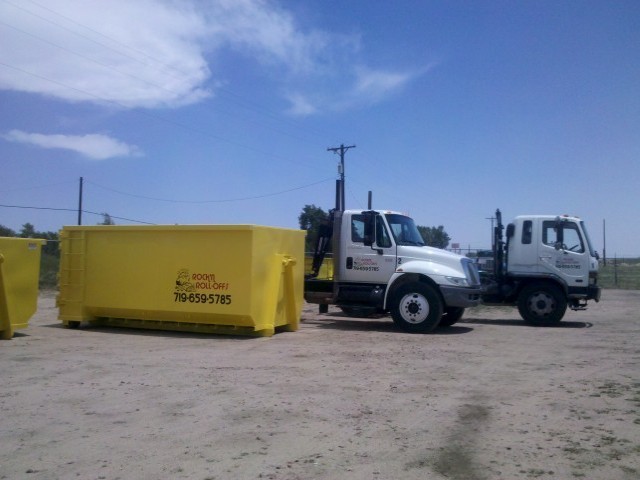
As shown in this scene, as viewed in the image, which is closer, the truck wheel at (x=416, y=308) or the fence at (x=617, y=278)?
the truck wheel at (x=416, y=308)

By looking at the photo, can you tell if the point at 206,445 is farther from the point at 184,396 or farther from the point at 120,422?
the point at 184,396

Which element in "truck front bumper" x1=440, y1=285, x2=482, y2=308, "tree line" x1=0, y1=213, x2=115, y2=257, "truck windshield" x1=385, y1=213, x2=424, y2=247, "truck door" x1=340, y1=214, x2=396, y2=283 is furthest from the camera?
"tree line" x1=0, y1=213, x2=115, y2=257

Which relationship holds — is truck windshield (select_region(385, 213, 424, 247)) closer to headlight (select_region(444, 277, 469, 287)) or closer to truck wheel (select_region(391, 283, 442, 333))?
truck wheel (select_region(391, 283, 442, 333))

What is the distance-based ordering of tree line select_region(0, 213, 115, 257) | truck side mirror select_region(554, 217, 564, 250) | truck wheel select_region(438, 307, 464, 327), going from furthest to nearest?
Result: tree line select_region(0, 213, 115, 257), truck side mirror select_region(554, 217, 564, 250), truck wheel select_region(438, 307, 464, 327)

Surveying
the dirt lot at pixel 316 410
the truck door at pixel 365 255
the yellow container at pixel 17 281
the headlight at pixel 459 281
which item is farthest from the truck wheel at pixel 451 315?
the yellow container at pixel 17 281

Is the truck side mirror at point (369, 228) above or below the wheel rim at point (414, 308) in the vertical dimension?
above

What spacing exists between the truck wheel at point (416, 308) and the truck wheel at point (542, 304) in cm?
356

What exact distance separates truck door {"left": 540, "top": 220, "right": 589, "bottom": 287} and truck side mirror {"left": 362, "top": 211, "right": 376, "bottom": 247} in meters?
4.70

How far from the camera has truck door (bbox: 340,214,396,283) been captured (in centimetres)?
1470

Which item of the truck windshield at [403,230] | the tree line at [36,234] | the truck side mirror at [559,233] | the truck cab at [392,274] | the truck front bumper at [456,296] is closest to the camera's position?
the truck front bumper at [456,296]

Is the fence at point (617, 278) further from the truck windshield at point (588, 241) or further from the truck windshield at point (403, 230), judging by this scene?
the truck windshield at point (403, 230)

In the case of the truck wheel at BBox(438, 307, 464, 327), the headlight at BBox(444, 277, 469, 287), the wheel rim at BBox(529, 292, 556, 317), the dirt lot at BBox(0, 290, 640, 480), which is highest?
the headlight at BBox(444, 277, 469, 287)

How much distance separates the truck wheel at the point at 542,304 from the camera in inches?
642

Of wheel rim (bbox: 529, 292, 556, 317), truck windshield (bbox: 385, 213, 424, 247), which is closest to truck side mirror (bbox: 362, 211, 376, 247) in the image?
truck windshield (bbox: 385, 213, 424, 247)
